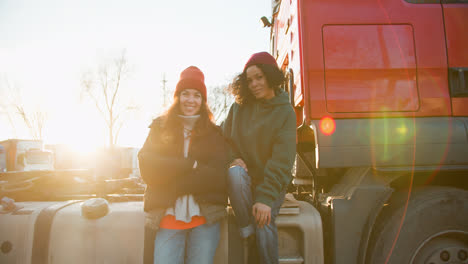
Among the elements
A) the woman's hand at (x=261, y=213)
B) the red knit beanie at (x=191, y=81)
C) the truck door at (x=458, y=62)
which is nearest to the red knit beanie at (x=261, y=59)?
the red knit beanie at (x=191, y=81)

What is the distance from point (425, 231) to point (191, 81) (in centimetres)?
206

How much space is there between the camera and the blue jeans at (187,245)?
2047 mm

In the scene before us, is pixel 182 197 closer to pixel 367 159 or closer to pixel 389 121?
pixel 367 159

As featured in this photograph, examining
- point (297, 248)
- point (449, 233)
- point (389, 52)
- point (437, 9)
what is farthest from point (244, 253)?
point (437, 9)

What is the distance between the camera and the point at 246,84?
242cm

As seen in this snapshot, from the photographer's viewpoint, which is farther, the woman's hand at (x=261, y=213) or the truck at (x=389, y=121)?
the truck at (x=389, y=121)

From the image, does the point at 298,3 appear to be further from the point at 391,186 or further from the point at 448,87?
the point at 391,186

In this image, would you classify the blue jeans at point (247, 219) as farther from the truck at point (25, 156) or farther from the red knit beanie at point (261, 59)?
the truck at point (25, 156)

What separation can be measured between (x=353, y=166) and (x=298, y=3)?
4.41 ft

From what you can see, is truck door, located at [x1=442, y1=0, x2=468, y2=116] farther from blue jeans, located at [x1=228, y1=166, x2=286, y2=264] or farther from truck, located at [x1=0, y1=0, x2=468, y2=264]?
blue jeans, located at [x1=228, y1=166, x2=286, y2=264]

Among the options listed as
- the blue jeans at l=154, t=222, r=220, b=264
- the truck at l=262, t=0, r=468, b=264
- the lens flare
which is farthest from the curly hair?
the blue jeans at l=154, t=222, r=220, b=264

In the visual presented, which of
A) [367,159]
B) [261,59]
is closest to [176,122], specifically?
[261,59]

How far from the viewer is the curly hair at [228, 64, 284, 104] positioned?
2.32 m

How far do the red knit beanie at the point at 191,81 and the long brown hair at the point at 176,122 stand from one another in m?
0.11
